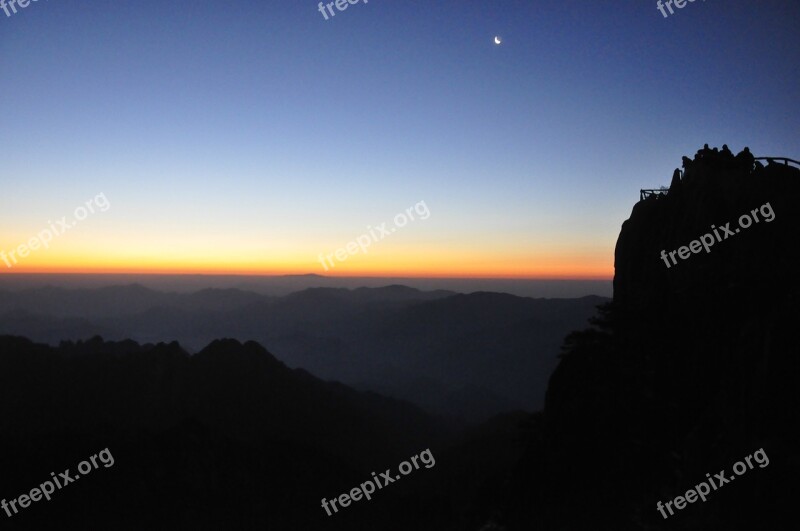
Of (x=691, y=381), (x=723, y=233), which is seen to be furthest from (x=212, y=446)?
(x=723, y=233)

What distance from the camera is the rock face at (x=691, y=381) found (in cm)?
1709

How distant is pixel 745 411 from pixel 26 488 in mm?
84480

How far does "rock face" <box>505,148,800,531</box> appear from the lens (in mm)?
17094

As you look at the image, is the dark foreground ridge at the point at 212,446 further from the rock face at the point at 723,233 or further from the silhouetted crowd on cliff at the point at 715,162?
the silhouetted crowd on cliff at the point at 715,162

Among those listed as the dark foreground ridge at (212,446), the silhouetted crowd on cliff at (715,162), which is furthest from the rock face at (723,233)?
the dark foreground ridge at (212,446)

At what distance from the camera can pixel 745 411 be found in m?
17.8

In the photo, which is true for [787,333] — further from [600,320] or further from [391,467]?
Answer: [391,467]

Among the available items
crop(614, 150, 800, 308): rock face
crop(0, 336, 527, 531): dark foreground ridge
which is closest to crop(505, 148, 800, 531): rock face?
crop(614, 150, 800, 308): rock face

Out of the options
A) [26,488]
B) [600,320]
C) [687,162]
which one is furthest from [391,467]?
[687,162]

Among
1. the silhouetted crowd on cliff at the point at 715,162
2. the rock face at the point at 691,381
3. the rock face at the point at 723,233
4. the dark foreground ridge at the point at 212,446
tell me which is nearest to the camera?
the rock face at the point at 691,381

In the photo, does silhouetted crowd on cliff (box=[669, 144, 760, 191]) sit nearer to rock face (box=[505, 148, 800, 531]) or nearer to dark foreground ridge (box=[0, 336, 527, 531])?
rock face (box=[505, 148, 800, 531])

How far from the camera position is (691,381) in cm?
2309

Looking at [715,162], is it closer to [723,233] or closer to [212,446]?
[723,233]

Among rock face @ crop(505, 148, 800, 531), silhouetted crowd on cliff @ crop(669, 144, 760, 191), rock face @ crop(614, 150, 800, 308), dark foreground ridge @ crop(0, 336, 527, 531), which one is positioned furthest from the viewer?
dark foreground ridge @ crop(0, 336, 527, 531)
